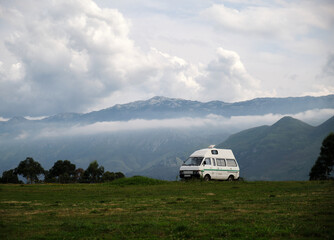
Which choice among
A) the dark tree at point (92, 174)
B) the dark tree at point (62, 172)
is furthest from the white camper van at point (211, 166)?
the dark tree at point (92, 174)

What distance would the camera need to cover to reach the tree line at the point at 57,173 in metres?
103

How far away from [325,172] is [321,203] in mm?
81877

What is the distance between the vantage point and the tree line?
10326cm

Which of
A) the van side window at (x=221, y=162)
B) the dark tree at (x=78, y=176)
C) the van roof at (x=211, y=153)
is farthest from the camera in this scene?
the dark tree at (x=78, y=176)

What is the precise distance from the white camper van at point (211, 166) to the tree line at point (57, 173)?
70.1 m

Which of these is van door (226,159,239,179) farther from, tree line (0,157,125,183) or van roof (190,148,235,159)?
tree line (0,157,125,183)

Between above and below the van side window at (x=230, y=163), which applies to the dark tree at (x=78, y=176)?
below

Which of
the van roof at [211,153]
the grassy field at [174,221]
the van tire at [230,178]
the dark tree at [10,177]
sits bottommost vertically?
the grassy field at [174,221]

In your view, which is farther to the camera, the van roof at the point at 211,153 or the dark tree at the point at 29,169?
the dark tree at the point at 29,169

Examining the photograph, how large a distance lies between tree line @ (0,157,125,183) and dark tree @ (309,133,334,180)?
5869 centimetres

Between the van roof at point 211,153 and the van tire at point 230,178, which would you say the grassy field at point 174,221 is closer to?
the van roof at point 211,153

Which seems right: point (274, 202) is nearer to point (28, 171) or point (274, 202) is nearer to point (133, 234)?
point (133, 234)

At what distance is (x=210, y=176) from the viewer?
1630 inches

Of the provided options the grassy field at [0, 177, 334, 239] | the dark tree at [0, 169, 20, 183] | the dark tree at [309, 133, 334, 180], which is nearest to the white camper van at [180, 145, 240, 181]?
the grassy field at [0, 177, 334, 239]
